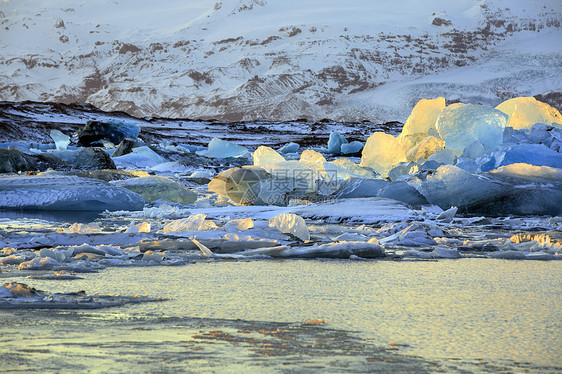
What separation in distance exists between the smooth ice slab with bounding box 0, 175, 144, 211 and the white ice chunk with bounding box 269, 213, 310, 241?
105 inches

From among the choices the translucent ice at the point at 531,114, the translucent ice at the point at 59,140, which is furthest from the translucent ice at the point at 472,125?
the translucent ice at the point at 59,140

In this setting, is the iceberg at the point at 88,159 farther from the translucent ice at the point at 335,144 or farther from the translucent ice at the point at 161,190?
the translucent ice at the point at 335,144

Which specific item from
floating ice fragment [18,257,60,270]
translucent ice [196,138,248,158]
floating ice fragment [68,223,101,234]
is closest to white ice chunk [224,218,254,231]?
floating ice fragment [68,223,101,234]

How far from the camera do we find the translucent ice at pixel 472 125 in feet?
23.2

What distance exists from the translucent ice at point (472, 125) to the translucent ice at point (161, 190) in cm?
285

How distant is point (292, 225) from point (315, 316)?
1689 mm

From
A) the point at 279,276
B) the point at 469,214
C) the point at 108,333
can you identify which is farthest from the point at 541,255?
the point at 469,214

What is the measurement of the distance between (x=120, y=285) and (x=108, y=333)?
66 centimetres

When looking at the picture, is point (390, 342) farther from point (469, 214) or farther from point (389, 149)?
point (389, 149)

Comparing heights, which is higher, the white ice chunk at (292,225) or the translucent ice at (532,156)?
the white ice chunk at (292,225)

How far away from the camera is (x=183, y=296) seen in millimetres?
1826

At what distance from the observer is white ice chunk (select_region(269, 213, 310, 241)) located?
3.20m

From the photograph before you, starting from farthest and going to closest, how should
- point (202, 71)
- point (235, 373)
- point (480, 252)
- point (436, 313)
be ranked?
point (202, 71)
point (480, 252)
point (436, 313)
point (235, 373)

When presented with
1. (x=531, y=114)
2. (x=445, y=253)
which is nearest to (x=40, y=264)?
(x=445, y=253)
